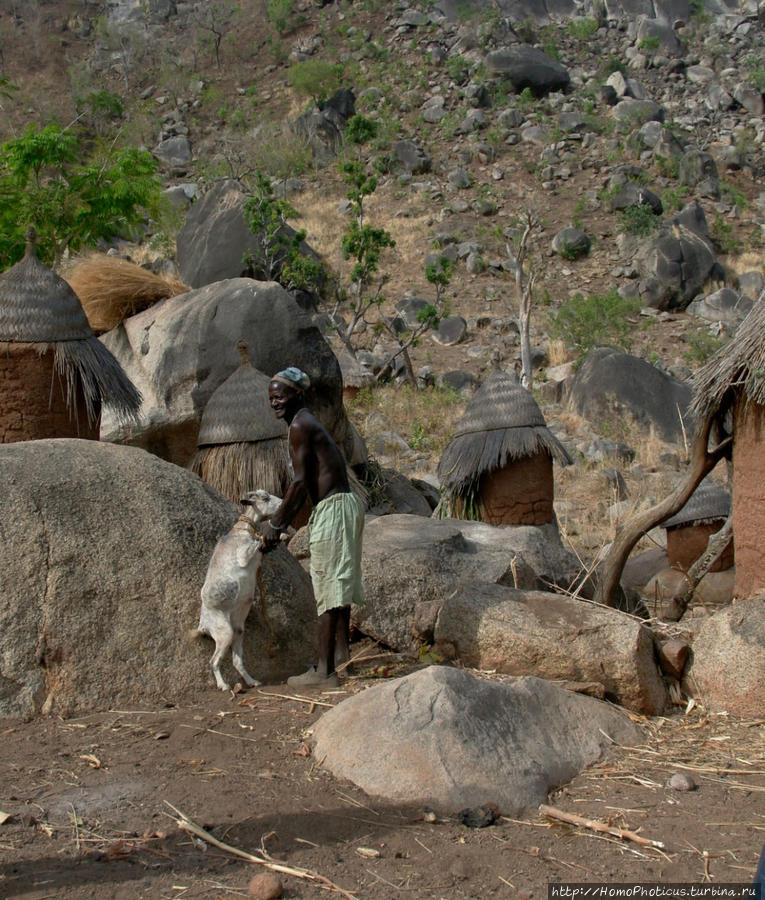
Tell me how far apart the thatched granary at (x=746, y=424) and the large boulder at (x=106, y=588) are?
2703mm

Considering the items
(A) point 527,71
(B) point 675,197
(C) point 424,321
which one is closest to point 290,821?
(C) point 424,321

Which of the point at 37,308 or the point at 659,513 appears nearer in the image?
the point at 659,513

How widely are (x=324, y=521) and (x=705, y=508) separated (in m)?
5.53

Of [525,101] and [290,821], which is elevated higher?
[525,101]

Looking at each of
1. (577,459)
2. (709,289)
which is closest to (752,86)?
(709,289)

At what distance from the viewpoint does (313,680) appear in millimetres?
4770

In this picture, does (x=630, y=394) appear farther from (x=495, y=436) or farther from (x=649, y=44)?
(x=649, y=44)

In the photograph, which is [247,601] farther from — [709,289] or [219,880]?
[709,289]

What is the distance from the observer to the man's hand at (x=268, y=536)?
470cm

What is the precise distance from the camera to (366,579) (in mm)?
5730

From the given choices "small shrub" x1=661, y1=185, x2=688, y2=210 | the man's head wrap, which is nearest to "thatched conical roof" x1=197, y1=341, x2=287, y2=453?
the man's head wrap

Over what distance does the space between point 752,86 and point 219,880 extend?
3579cm

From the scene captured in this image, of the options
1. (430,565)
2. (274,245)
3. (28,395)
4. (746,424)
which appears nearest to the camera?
(430,565)

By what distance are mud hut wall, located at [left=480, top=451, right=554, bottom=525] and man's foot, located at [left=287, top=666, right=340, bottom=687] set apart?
4.16m
